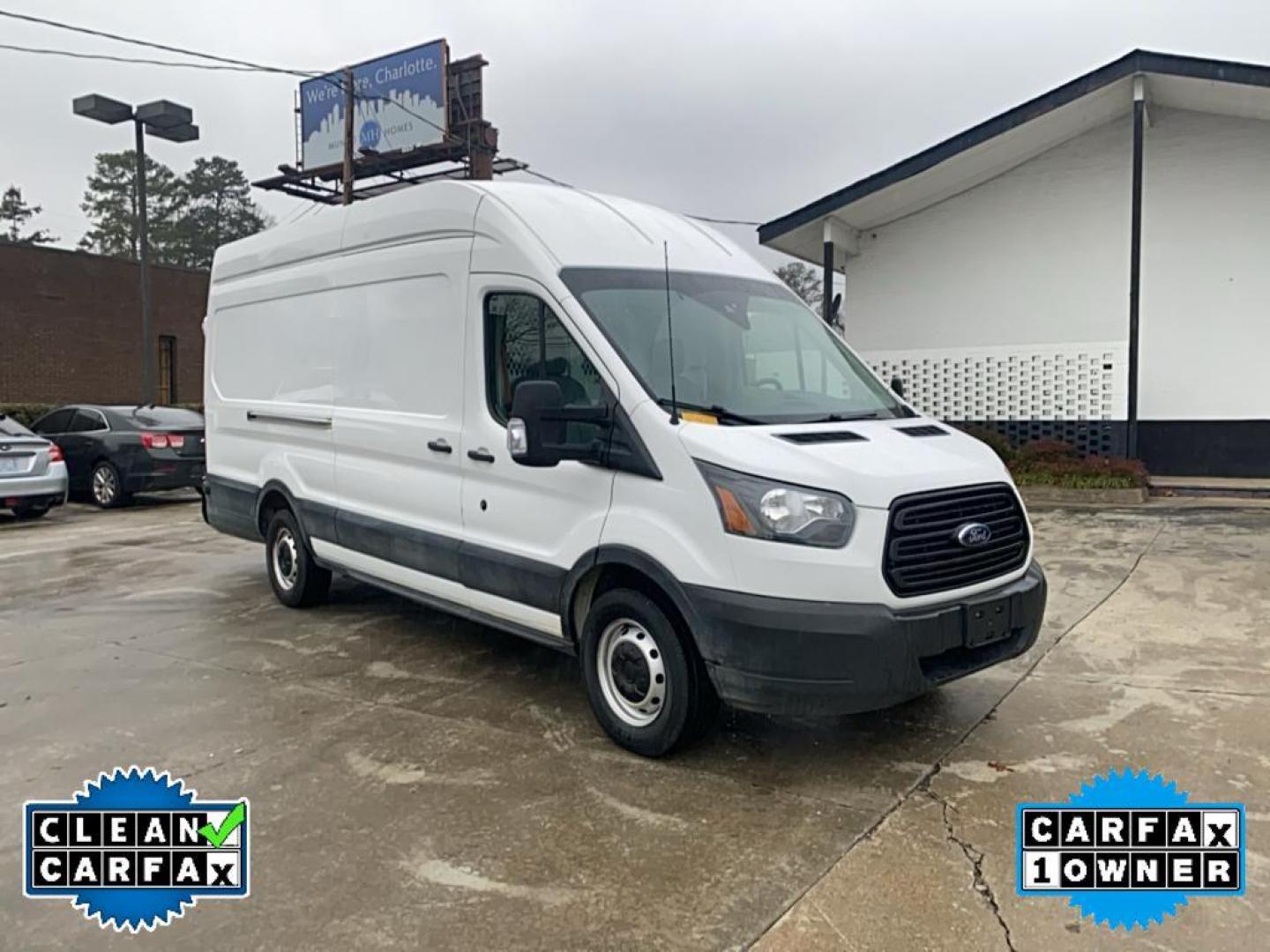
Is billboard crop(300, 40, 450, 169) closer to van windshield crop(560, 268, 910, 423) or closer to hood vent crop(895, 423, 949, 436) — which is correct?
van windshield crop(560, 268, 910, 423)

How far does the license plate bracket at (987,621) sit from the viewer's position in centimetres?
374

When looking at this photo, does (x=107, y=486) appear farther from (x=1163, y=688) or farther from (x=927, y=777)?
(x=1163, y=688)

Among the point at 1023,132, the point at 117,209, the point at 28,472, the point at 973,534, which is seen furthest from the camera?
the point at 117,209

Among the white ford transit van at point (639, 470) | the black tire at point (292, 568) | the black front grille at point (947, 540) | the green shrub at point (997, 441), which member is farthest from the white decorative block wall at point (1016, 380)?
the black tire at point (292, 568)

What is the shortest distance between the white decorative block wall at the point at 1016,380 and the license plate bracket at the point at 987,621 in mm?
10863

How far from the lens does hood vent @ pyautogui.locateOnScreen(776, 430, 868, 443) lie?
3787mm

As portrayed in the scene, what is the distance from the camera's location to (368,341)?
18.6 ft

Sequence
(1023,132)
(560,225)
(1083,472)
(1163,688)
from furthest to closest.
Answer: (1023,132)
(1083,472)
(1163,688)
(560,225)

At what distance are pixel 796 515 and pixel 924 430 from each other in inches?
44.8

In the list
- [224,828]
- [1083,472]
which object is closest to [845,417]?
[224,828]

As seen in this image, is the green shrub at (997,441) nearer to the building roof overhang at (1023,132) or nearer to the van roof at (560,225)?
the building roof overhang at (1023,132)

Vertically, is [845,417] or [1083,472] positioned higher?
[845,417]

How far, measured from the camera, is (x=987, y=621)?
12.5 feet

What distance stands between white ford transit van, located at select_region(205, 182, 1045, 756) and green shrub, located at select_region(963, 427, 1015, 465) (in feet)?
29.9
